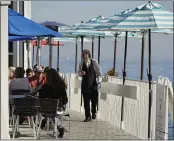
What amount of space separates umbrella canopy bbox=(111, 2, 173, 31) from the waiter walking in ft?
8.35

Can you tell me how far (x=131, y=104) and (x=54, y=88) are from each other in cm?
187

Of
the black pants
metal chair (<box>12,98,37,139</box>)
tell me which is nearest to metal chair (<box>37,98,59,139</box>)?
metal chair (<box>12,98,37,139</box>)

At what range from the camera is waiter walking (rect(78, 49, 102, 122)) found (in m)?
12.2

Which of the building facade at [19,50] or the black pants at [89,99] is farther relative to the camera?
the building facade at [19,50]

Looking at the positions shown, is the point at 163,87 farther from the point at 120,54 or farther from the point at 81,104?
the point at 120,54

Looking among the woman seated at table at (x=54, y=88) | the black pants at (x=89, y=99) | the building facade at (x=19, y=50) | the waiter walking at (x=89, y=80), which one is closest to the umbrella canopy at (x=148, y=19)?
the woman seated at table at (x=54, y=88)

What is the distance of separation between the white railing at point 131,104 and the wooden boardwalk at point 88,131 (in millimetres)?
205

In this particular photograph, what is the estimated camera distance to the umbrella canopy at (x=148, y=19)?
28.9 ft

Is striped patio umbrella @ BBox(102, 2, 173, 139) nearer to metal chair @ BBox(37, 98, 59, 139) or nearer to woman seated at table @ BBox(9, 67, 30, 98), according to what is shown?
metal chair @ BBox(37, 98, 59, 139)

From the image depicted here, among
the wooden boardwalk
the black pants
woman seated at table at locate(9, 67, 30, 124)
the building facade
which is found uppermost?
the building facade

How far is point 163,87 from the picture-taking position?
8680 millimetres

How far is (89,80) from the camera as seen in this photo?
1227 centimetres

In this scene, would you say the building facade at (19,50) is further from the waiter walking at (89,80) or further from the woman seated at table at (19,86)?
the woman seated at table at (19,86)

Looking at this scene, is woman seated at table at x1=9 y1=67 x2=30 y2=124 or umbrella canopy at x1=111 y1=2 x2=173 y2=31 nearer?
umbrella canopy at x1=111 y1=2 x2=173 y2=31
